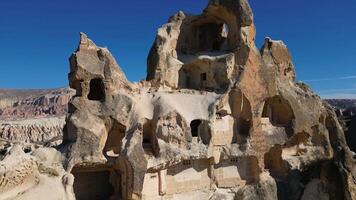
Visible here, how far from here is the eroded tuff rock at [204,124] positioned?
59.6ft

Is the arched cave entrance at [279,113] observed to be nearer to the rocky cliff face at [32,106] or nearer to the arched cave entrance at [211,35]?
the arched cave entrance at [211,35]

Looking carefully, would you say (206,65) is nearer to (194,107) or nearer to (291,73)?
(194,107)

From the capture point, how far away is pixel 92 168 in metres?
18.5

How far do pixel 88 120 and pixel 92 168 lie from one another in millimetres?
2164

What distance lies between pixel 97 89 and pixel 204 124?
212 inches

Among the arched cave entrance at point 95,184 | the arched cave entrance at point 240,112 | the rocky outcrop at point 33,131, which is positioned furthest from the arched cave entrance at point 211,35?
the rocky outcrop at point 33,131

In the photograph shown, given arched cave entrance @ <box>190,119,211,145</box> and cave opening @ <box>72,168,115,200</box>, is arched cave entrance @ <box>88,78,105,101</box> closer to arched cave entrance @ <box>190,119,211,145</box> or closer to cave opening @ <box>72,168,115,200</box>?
cave opening @ <box>72,168,115,200</box>

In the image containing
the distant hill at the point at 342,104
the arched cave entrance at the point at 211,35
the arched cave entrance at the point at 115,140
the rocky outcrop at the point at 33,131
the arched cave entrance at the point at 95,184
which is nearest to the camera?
the arched cave entrance at the point at 115,140

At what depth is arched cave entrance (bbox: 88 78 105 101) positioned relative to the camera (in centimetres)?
1903

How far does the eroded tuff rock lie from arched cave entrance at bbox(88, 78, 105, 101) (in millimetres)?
58

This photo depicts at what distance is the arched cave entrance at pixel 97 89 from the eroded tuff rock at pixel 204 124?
0.06 m

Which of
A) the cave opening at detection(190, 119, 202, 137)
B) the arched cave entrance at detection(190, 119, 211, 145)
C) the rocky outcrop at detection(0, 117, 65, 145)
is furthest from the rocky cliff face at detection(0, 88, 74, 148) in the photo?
the arched cave entrance at detection(190, 119, 211, 145)

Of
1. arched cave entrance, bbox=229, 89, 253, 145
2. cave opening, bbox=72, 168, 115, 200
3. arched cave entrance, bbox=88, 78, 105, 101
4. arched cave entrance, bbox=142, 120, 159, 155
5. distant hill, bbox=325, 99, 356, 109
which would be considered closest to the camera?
arched cave entrance, bbox=142, 120, 159, 155

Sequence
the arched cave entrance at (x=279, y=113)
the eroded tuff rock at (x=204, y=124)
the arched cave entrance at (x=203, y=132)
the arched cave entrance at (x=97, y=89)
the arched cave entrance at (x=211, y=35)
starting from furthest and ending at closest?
the arched cave entrance at (x=211, y=35) → the arched cave entrance at (x=279, y=113) → the arched cave entrance at (x=203, y=132) → the arched cave entrance at (x=97, y=89) → the eroded tuff rock at (x=204, y=124)
